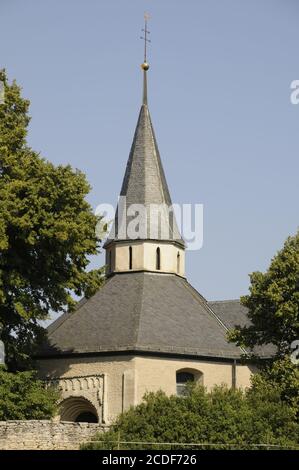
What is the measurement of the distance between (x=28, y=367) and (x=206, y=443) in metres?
10.1

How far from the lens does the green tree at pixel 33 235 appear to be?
138 feet

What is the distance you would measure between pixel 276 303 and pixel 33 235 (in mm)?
10385

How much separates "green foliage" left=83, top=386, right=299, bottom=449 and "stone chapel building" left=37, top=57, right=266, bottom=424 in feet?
23.2

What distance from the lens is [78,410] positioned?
164 ft

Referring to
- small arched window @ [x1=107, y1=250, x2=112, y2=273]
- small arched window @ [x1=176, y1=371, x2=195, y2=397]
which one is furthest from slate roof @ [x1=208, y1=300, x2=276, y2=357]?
small arched window @ [x1=107, y1=250, x2=112, y2=273]

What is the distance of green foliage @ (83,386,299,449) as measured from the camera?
39.1 meters

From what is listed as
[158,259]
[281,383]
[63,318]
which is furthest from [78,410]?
[281,383]

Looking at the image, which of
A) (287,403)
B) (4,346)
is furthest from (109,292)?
(287,403)

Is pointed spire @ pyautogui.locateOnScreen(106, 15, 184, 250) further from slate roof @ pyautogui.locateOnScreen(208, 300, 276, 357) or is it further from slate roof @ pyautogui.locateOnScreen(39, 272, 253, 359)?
slate roof @ pyautogui.locateOnScreen(208, 300, 276, 357)

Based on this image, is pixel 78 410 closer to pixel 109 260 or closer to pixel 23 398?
pixel 23 398

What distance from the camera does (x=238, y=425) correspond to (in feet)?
130

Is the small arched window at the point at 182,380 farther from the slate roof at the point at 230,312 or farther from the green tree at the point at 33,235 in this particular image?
the green tree at the point at 33,235

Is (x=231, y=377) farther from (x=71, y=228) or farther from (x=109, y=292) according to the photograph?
(x=71, y=228)
